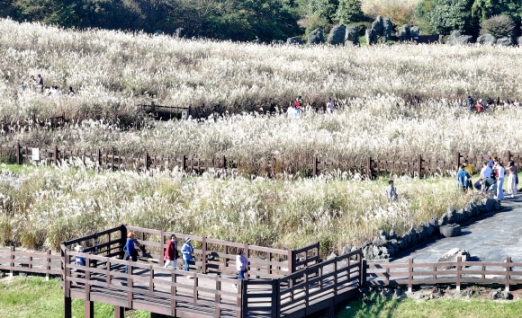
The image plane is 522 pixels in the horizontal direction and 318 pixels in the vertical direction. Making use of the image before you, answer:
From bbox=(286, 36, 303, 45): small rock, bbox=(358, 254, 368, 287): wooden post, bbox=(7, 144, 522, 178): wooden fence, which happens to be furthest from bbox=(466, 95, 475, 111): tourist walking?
bbox=(286, 36, 303, 45): small rock

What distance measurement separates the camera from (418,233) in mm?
24703

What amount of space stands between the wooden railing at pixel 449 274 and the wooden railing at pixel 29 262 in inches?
345

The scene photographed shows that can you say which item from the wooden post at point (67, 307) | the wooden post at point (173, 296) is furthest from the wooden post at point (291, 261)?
the wooden post at point (67, 307)

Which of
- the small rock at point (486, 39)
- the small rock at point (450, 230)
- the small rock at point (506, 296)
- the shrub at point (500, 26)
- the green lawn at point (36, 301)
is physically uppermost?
the shrub at point (500, 26)

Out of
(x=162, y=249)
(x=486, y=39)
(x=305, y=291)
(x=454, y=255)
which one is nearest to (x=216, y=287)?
(x=305, y=291)

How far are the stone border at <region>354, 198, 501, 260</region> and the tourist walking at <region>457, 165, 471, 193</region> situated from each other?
3.90ft

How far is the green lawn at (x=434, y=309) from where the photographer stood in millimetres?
19750

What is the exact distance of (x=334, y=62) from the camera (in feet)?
195

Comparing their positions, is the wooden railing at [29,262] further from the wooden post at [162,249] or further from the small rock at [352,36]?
the small rock at [352,36]

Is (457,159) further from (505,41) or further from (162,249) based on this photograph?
(505,41)

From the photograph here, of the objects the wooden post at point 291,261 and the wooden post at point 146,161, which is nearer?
the wooden post at point 291,261

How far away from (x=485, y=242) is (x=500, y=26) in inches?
2268

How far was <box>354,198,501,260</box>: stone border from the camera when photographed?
23.7 m

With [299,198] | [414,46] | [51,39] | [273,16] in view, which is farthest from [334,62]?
[299,198]
